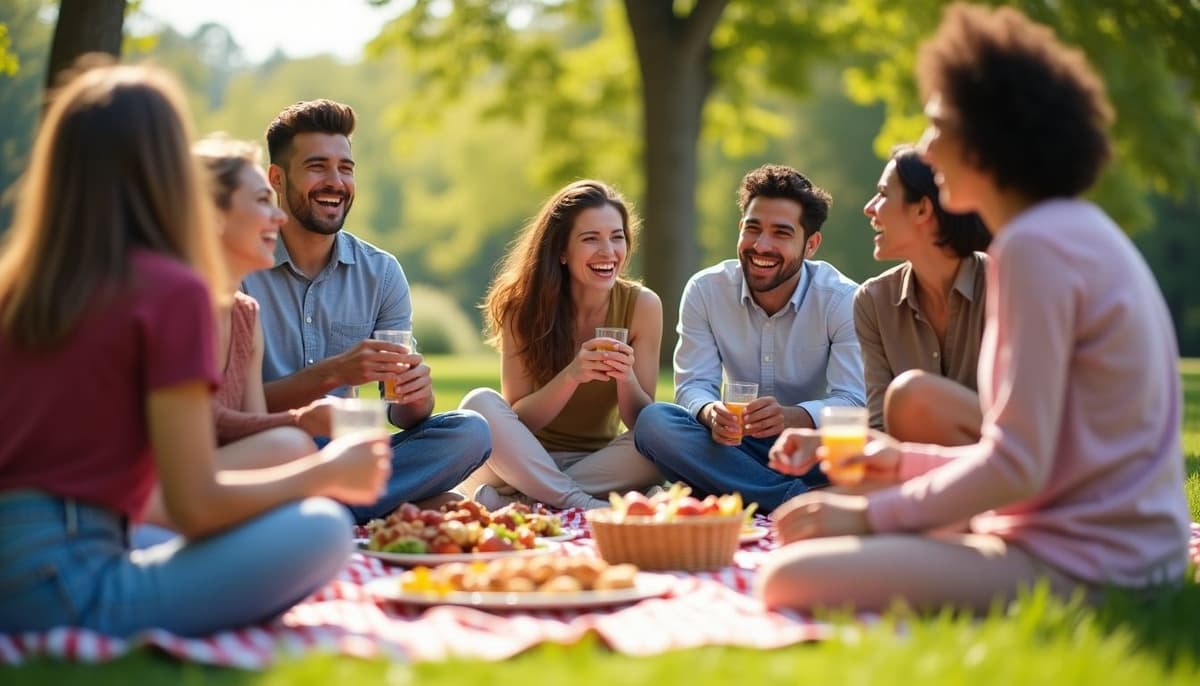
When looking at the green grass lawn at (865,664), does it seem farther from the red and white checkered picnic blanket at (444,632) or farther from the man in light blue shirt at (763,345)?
the man in light blue shirt at (763,345)

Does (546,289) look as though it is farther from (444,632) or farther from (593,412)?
(444,632)

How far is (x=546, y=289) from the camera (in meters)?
7.12

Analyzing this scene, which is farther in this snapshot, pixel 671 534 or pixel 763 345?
pixel 763 345

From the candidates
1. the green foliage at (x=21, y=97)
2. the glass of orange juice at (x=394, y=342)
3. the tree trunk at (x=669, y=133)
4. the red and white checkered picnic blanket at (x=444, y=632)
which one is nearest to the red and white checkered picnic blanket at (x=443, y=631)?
the red and white checkered picnic blanket at (x=444, y=632)

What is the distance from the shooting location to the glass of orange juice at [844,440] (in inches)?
161

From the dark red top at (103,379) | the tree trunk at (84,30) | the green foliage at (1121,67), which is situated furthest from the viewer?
the green foliage at (1121,67)

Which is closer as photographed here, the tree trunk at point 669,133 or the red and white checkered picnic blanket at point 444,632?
the red and white checkered picnic blanket at point 444,632

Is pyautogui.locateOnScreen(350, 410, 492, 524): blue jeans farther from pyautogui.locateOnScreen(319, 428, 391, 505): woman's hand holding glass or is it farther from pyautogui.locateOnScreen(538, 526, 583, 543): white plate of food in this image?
pyautogui.locateOnScreen(319, 428, 391, 505): woman's hand holding glass

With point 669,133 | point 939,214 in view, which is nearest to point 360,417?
point 939,214

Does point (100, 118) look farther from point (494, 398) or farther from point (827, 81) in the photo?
point (827, 81)

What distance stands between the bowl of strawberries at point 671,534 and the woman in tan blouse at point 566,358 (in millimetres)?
1847

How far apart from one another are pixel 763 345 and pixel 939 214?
152 cm

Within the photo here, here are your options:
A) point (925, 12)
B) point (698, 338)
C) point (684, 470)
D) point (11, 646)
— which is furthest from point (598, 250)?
point (925, 12)

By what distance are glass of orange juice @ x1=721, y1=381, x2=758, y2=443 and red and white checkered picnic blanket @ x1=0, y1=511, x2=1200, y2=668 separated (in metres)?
1.59
